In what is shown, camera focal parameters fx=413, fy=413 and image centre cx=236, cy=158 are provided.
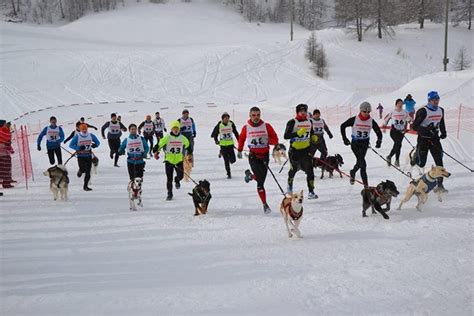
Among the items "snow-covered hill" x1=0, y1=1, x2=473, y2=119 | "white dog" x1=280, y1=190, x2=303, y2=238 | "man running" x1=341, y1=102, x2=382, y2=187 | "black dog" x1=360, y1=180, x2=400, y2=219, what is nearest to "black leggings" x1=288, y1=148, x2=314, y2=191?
"man running" x1=341, y1=102, x2=382, y2=187

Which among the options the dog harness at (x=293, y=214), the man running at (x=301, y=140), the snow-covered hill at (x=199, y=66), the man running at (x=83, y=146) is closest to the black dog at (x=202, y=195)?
the man running at (x=301, y=140)

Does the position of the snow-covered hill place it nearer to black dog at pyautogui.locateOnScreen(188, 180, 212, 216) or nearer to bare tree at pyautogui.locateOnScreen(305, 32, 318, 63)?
bare tree at pyautogui.locateOnScreen(305, 32, 318, 63)

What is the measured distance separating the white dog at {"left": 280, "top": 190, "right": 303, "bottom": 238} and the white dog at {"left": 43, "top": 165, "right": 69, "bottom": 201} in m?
5.91

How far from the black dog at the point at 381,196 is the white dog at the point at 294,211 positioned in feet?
5.43

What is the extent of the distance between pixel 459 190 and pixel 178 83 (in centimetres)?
3518

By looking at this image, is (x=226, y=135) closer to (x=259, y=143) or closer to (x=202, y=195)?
(x=259, y=143)

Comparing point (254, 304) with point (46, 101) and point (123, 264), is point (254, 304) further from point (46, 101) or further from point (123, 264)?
point (46, 101)

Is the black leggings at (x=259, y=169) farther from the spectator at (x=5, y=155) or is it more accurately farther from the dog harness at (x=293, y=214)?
the spectator at (x=5, y=155)

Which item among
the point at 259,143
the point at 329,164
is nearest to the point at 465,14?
the point at 329,164

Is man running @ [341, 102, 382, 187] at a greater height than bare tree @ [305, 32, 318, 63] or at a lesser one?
lesser

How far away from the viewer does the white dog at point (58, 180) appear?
9883 mm

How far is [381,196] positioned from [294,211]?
1.88m

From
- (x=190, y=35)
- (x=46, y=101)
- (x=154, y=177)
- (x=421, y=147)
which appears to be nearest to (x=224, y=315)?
(x=421, y=147)

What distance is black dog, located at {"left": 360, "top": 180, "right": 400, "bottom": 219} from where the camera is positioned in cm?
729
